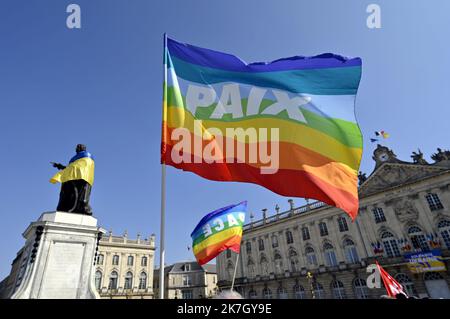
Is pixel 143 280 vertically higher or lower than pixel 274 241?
lower

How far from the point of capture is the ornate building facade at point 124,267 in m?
47.9

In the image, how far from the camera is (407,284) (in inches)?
1183

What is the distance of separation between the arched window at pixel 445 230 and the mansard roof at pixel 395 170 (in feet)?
18.2

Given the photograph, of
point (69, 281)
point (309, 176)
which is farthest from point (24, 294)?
point (309, 176)

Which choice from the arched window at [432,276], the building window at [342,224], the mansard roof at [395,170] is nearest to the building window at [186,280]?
the building window at [342,224]

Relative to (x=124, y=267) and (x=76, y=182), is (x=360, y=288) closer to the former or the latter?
(x=76, y=182)

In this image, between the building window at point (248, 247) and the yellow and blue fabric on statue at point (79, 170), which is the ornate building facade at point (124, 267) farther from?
the yellow and blue fabric on statue at point (79, 170)

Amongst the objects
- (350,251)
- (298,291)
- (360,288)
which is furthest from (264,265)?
(360,288)

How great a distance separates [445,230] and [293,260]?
20.6 metres

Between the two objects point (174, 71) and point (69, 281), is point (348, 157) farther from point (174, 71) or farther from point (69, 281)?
point (69, 281)

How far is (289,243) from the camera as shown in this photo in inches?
1714

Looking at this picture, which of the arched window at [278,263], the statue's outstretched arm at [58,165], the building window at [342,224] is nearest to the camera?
the statue's outstretched arm at [58,165]

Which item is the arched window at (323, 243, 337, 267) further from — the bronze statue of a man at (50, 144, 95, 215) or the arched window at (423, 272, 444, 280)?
the bronze statue of a man at (50, 144, 95, 215)
